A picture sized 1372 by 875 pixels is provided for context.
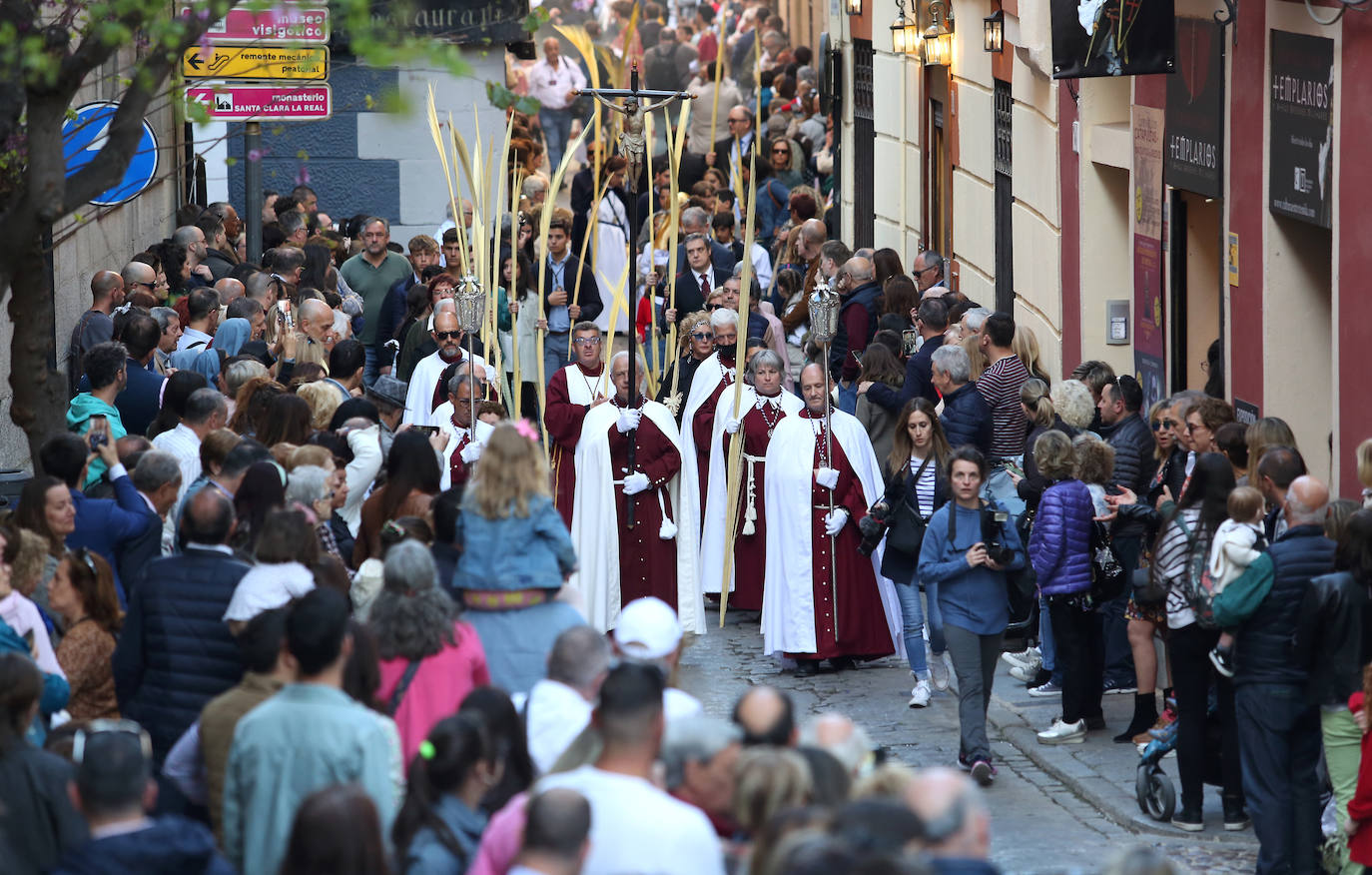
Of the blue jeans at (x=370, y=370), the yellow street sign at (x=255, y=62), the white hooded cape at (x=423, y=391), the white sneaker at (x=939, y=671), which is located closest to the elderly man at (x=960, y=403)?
the white sneaker at (x=939, y=671)

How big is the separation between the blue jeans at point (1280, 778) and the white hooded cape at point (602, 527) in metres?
4.27

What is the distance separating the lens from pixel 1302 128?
33.5 ft

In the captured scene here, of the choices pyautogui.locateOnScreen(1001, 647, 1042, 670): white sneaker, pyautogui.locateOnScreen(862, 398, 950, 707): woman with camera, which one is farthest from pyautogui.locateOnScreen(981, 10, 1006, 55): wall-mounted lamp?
pyautogui.locateOnScreen(862, 398, 950, 707): woman with camera

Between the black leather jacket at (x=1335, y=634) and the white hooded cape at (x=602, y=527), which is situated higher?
the black leather jacket at (x=1335, y=634)

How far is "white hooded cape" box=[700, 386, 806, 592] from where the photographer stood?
1149 cm

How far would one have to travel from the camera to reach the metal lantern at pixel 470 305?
1081 centimetres

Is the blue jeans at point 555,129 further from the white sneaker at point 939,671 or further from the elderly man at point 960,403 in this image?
the white sneaker at point 939,671

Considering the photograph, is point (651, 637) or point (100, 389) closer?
point (651, 637)

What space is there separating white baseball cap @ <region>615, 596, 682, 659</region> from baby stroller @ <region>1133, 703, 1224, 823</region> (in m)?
3.05

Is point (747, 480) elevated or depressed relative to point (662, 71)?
depressed

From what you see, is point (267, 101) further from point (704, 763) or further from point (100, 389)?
point (704, 763)

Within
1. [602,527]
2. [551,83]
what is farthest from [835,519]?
[551,83]

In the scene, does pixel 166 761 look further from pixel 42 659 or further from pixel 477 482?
pixel 477 482

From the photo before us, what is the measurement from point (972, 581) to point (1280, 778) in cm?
177
